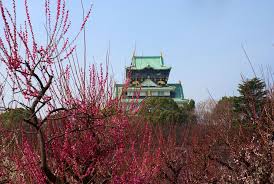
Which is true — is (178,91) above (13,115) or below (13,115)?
above

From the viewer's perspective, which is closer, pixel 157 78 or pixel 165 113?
pixel 165 113

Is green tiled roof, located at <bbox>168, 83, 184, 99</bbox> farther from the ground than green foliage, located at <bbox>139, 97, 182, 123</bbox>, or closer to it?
farther from the ground

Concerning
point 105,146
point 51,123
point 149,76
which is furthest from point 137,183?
point 149,76

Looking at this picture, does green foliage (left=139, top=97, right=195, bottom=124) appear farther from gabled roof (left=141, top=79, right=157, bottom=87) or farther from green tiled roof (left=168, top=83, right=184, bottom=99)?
green tiled roof (left=168, top=83, right=184, bottom=99)

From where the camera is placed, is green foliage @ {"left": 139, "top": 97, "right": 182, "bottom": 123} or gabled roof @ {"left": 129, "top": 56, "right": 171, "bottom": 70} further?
gabled roof @ {"left": 129, "top": 56, "right": 171, "bottom": 70}

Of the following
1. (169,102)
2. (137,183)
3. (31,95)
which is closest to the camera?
(31,95)

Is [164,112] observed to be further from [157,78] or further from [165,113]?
[157,78]

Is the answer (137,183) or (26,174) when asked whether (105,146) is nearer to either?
(137,183)

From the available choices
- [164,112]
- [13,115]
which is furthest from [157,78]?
[13,115]

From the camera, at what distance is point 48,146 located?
14.6ft

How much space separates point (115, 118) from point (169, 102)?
2042 centimetres

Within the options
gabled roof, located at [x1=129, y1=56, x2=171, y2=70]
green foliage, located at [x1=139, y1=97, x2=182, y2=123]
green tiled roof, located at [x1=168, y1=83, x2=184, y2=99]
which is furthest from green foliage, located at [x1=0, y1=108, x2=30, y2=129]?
gabled roof, located at [x1=129, y1=56, x2=171, y2=70]

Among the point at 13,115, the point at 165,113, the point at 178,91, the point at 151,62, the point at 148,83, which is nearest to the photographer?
the point at 13,115

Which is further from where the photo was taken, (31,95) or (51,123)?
(51,123)
